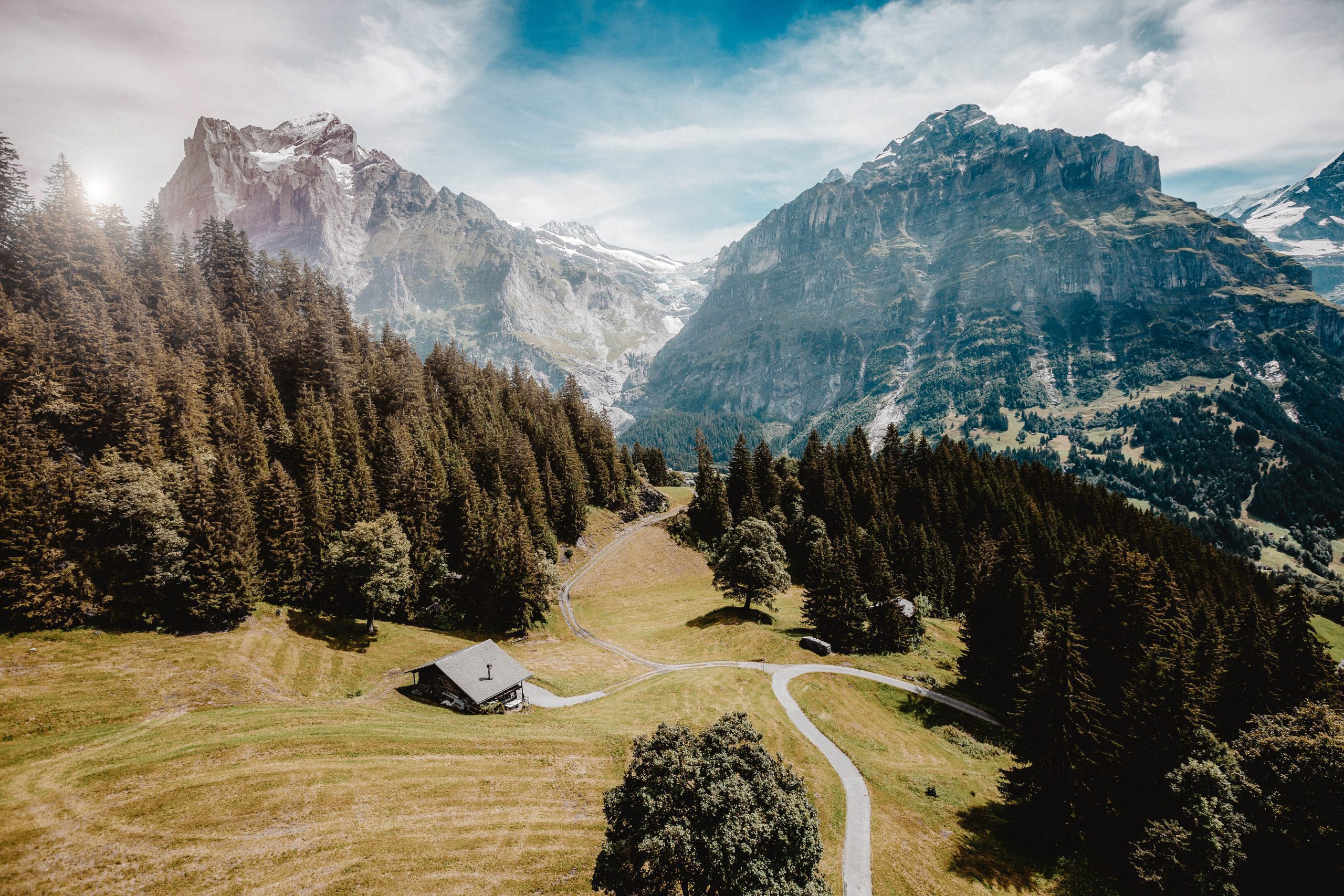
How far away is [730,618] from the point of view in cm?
8144

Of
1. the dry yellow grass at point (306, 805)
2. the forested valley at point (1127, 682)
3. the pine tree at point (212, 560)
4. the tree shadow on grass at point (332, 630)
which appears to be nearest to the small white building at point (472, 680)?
the dry yellow grass at point (306, 805)

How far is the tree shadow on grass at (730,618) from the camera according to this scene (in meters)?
79.7

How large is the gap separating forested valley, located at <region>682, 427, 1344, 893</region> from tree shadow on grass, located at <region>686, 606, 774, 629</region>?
8.06 meters

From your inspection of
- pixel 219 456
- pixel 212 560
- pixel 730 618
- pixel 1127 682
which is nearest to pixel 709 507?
pixel 730 618

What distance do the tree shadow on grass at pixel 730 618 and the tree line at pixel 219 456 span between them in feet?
80.8

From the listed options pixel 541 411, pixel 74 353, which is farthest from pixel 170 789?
pixel 541 411

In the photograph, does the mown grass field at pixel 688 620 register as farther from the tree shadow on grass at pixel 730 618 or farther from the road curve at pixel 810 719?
the road curve at pixel 810 719

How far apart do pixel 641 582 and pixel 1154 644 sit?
76004 millimetres

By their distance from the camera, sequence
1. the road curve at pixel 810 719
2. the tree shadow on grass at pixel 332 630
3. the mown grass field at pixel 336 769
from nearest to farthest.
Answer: the mown grass field at pixel 336 769 < the road curve at pixel 810 719 < the tree shadow on grass at pixel 332 630

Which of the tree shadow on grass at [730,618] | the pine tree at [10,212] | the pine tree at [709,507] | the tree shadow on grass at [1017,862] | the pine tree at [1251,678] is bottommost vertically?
the tree shadow on grass at [1017,862]

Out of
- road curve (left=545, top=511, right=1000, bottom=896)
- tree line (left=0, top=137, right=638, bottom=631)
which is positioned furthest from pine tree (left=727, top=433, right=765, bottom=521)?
road curve (left=545, top=511, right=1000, bottom=896)

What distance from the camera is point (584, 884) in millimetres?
28453

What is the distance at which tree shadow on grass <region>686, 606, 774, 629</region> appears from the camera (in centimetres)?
7969

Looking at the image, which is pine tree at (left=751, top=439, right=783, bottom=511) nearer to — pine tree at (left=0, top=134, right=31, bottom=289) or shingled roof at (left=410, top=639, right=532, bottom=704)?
shingled roof at (left=410, top=639, right=532, bottom=704)
